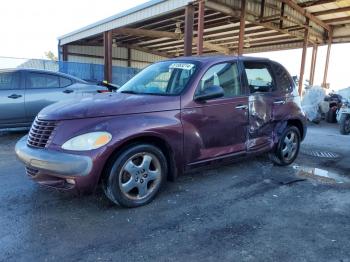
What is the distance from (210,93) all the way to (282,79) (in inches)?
75.5

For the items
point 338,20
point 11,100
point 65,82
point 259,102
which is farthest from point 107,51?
point 259,102

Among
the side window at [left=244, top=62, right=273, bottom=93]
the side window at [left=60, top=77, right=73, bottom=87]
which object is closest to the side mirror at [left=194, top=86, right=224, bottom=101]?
the side window at [left=244, top=62, right=273, bottom=93]

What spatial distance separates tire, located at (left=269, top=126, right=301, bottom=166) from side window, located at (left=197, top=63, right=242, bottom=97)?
4.49 feet

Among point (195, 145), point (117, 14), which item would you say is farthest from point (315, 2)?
point (195, 145)

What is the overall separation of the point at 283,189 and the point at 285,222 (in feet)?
3.43

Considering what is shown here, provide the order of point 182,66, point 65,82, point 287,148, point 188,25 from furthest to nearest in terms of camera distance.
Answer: point 188,25
point 65,82
point 287,148
point 182,66

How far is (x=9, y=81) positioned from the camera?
6910 mm

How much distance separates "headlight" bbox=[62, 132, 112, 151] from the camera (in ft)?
10.6

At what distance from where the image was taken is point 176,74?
425cm

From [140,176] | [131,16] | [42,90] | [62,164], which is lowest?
[140,176]

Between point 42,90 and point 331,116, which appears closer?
point 42,90

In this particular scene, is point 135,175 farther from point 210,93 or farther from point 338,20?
point 338,20

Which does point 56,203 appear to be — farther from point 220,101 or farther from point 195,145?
point 220,101

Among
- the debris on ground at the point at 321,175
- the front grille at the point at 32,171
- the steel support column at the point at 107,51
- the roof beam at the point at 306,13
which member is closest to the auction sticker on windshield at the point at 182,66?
the front grille at the point at 32,171
